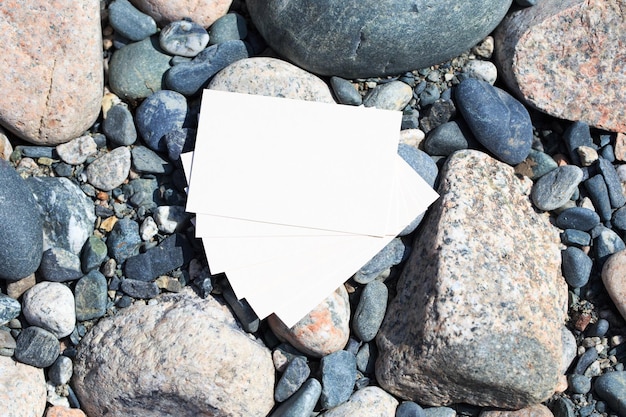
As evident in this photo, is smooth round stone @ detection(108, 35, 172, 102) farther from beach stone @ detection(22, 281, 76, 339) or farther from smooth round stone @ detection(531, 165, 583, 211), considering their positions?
smooth round stone @ detection(531, 165, 583, 211)

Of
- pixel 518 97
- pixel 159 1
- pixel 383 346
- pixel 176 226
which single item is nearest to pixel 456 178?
pixel 518 97

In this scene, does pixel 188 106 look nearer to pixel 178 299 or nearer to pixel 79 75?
pixel 79 75

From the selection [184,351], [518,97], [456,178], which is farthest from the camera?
[518,97]

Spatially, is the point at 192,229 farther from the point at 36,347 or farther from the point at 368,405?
the point at 368,405

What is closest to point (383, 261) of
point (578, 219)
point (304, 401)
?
point (304, 401)

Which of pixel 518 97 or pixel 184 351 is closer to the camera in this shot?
pixel 184 351

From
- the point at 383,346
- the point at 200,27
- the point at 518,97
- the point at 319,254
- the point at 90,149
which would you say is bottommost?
the point at 383,346
